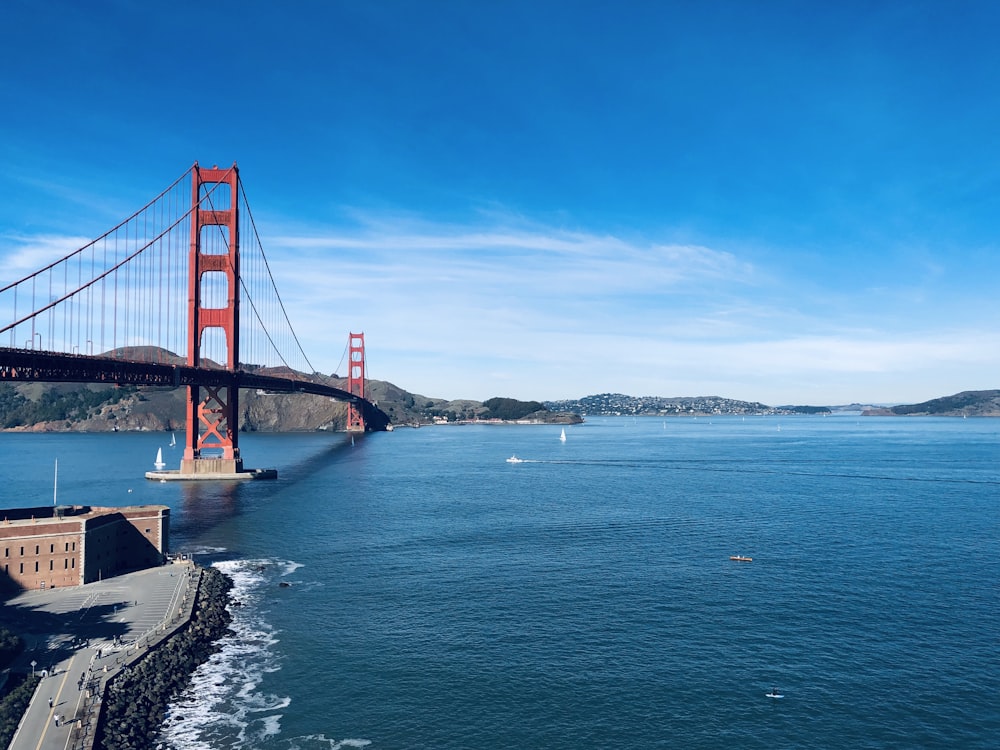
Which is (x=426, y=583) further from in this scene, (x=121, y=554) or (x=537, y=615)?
(x=121, y=554)

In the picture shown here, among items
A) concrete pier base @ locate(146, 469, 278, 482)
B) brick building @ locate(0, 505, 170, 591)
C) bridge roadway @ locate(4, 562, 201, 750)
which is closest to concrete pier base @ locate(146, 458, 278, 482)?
concrete pier base @ locate(146, 469, 278, 482)

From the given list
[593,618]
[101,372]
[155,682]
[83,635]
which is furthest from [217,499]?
[593,618]

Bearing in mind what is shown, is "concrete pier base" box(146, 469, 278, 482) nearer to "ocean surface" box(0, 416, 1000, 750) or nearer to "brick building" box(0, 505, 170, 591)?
"ocean surface" box(0, 416, 1000, 750)

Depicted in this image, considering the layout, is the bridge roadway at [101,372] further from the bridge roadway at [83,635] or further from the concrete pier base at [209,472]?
the bridge roadway at [83,635]

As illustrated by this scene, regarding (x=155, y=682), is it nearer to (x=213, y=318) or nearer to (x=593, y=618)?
(x=593, y=618)

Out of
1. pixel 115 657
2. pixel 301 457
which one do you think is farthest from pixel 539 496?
pixel 301 457

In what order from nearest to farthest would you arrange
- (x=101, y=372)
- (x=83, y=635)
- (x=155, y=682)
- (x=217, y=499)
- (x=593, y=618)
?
(x=155, y=682) → (x=83, y=635) → (x=593, y=618) → (x=101, y=372) → (x=217, y=499)
